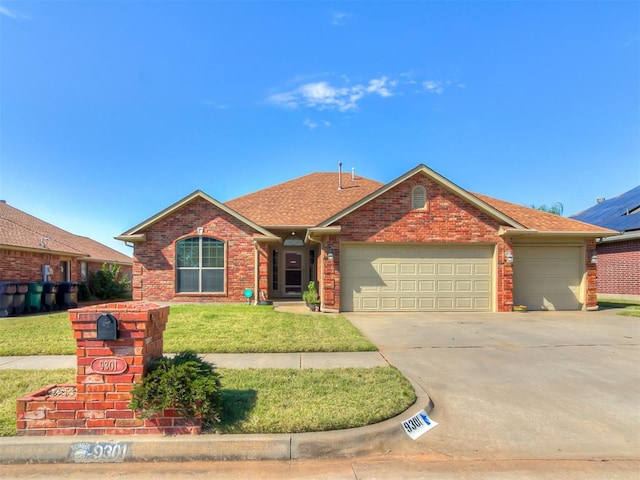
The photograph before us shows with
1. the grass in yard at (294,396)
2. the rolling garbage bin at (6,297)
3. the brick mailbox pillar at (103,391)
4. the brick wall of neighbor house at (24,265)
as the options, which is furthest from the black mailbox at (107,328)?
the brick wall of neighbor house at (24,265)

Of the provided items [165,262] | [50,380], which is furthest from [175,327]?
[165,262]

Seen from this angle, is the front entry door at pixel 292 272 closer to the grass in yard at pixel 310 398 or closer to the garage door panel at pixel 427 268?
the garage door panel at pixel 427 268

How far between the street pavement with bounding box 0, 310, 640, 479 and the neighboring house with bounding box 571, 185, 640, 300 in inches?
504

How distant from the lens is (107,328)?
3873 mm

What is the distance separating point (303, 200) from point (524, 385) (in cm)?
1445

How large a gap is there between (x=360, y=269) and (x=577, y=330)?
634cm

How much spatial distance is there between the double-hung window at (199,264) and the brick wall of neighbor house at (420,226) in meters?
4.45

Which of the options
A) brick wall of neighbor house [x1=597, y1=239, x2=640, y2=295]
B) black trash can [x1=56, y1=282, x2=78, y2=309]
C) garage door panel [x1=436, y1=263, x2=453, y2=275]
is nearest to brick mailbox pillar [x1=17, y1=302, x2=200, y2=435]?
garage door panel [x1=436, y1=263, x2=453, y2=275]

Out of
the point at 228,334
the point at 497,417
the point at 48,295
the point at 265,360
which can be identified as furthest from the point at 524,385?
the point at 48,295

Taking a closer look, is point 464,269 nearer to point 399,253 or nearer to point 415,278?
point 415,278

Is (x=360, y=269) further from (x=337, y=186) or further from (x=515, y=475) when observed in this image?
(x=515, y=475)

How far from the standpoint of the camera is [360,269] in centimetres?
1358

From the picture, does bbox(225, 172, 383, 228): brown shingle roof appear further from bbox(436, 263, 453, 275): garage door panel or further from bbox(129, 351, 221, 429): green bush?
bbox(129, 351, 221, 429): green bush

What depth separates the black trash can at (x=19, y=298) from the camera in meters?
13.9
